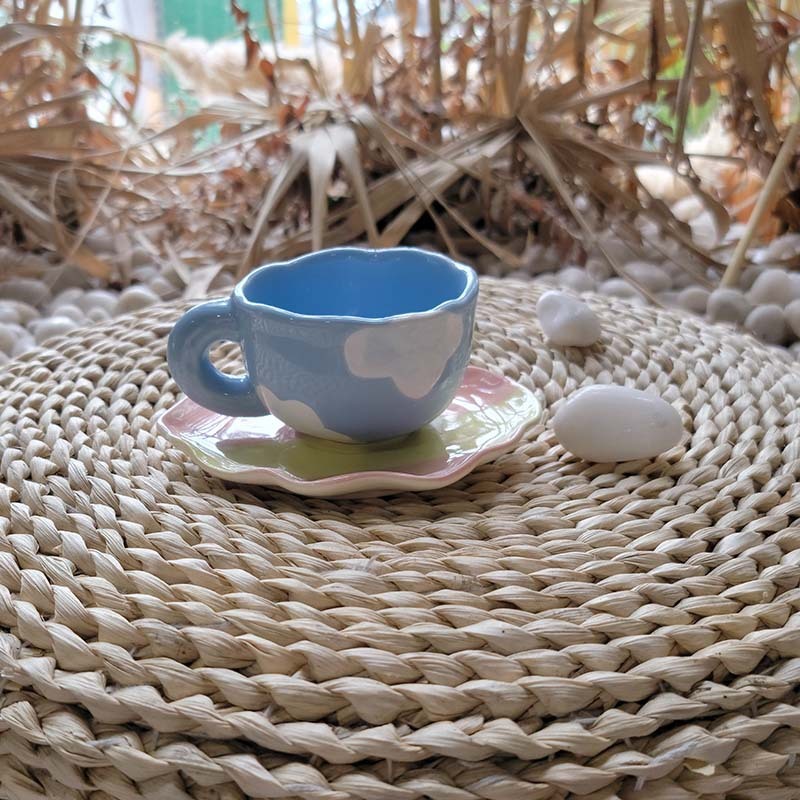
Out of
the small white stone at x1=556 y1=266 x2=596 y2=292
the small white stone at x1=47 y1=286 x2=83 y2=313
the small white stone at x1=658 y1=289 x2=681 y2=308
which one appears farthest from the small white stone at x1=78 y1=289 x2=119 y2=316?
the small white stone at x1=658 y1=289 x2=681 y2=308

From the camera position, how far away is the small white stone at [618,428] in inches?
21.9

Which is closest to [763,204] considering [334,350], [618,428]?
[618,428]

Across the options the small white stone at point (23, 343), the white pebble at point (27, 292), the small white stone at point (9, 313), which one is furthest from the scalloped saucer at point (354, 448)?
the white pebble at point (27, 292)

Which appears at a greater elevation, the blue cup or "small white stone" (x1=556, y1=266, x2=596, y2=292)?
the blue cup

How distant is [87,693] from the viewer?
40 centimetres

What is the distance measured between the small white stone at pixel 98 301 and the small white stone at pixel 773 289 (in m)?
0.69

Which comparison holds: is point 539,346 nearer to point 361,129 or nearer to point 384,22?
point 361,129

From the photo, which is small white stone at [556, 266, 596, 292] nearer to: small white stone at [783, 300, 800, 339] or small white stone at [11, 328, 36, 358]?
small white stone at [783, 300, 800, 339]

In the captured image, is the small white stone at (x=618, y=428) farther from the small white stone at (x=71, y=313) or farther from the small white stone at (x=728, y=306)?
the small white stone at (x=71, y=313)

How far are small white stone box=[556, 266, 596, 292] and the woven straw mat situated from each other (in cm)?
60

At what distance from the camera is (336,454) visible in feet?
1.82

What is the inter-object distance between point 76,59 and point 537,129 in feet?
1.79

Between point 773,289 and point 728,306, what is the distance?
66 millimetres

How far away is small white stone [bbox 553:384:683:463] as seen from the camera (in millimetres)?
557
